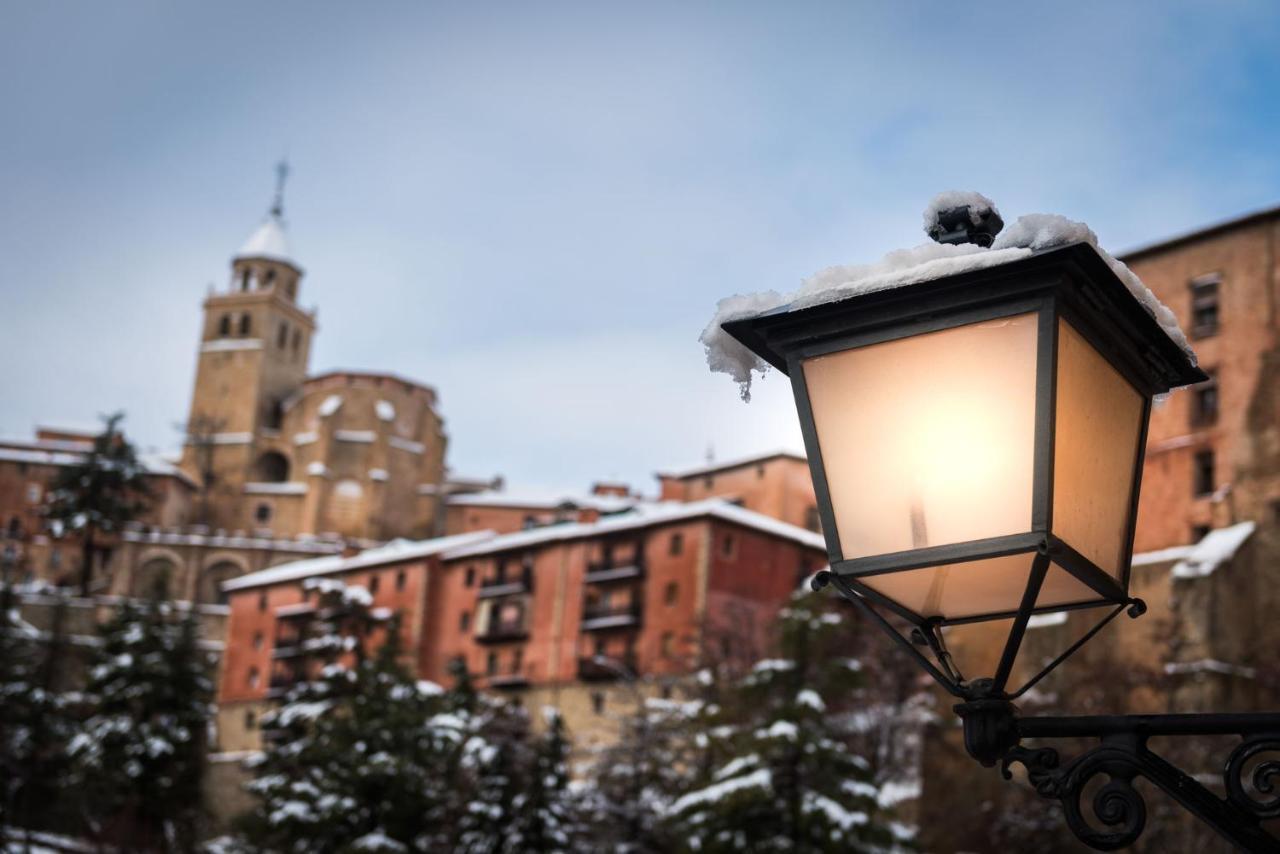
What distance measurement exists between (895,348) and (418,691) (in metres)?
36.9

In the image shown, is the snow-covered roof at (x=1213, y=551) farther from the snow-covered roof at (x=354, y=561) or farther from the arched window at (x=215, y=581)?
the arched window at (x=215, y=581)

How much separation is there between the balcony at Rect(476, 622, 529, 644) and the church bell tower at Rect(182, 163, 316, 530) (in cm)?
2977

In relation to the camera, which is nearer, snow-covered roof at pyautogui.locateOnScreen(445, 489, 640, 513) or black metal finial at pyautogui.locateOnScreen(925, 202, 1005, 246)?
black metal finial at pyautogui.locateOnScreen(925, 202, 1005, 246)

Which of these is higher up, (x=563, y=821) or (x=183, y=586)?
(x=183, y=586)

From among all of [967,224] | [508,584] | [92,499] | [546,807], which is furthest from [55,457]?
[967,224]

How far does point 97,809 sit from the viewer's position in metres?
50.4

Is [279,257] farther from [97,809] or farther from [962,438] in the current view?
[962,438]

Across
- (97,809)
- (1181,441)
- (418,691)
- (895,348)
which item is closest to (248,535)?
(97,809)

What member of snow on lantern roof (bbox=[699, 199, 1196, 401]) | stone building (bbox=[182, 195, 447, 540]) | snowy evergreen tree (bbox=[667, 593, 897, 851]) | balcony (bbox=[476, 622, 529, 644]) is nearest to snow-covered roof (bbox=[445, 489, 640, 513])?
stone building (bbox=[182, 195, 447, 540])

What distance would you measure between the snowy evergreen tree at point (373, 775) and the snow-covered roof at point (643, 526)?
12014mm

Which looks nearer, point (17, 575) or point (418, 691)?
point (418, 691)

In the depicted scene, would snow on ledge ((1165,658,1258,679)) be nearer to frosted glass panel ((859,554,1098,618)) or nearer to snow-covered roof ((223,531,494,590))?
snow-covered roof ((223,531,494,590))

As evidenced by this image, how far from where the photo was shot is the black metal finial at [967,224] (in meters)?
3.08

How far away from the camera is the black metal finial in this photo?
3082 mm
